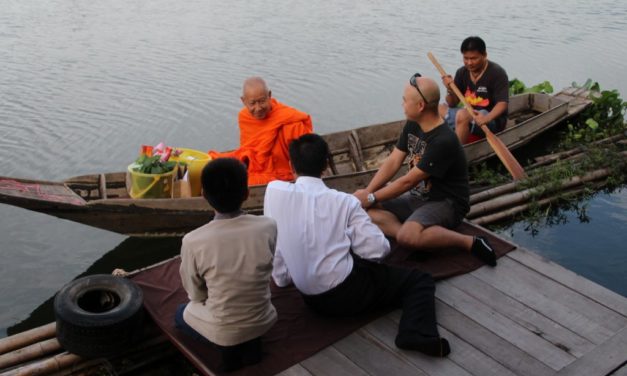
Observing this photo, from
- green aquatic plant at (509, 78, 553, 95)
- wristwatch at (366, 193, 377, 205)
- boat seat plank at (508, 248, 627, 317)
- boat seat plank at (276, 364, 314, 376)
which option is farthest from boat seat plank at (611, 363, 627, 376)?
green aquatic plant at (509, 78, 553, 95)

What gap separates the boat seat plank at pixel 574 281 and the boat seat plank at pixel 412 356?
1.04 meters

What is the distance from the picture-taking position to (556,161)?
24.4 feet

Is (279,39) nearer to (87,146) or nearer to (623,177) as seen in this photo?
(87,146)

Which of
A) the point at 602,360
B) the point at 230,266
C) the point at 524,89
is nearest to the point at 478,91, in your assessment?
the point at 524,89

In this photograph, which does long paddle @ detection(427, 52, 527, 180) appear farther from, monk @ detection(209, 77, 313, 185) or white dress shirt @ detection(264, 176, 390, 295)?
white dress shirt @ detection(264, 176, 390, 295)

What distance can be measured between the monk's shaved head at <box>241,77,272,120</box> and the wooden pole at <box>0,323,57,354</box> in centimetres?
250

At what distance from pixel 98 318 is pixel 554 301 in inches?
106

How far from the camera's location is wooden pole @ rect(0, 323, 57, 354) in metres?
3.94

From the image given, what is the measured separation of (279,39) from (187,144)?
17.9 feet

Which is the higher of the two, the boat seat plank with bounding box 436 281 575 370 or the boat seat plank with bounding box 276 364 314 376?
the boat seat plank with bounding box 436 281 575 370

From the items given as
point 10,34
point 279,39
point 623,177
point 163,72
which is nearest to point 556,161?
point 623,177

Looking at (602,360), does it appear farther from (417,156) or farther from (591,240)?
(591,240)

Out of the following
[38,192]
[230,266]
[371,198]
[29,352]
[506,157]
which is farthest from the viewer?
[506,157]

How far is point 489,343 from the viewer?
12.0ft
